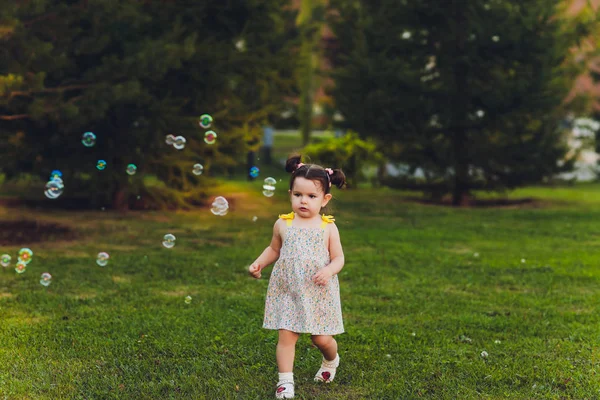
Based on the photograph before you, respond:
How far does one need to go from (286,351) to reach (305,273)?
431mm

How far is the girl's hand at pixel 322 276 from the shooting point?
433 cm

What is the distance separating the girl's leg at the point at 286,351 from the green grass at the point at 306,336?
0.60 feet

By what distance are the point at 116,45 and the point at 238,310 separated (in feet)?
19.1

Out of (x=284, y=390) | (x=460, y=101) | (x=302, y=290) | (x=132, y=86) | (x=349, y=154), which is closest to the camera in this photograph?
(x=284, y=390)

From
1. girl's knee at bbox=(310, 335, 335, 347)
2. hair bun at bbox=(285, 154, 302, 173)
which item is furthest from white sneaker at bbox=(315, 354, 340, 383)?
hair bun at bbox=(285, 154, 302, 173)

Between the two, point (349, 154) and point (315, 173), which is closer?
point (315, 173)

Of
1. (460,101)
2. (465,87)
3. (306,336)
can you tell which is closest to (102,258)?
(306,336)

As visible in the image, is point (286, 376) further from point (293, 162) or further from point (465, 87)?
point (465, 87)

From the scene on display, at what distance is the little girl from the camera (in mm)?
4357

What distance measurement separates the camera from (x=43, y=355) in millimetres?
4984

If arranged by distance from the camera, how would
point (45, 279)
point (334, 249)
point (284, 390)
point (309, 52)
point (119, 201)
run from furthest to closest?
1. point (309, 52)
2. point (119, 201)
3. point (45, 279)
4. point (334, 249)
5. point (284, 390)

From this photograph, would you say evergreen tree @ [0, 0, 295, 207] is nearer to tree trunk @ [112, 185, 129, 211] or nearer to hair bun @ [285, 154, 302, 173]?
tree trunk @ [112, 185, 129, 211]

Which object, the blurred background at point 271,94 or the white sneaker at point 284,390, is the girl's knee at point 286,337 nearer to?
the white sneaker at point 284,390

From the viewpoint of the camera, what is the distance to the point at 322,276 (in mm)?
4336
